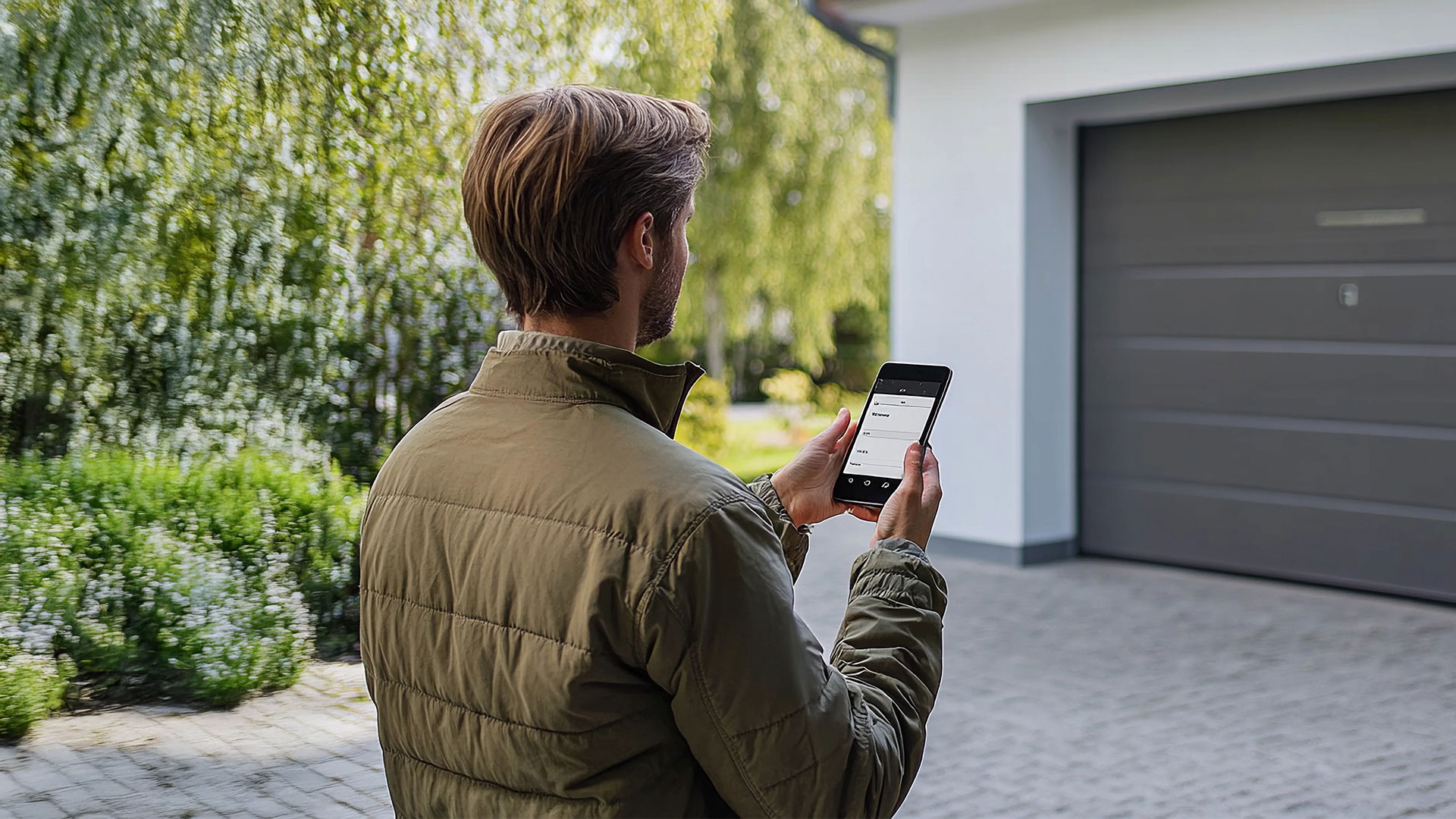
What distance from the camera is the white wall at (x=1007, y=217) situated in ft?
23.5

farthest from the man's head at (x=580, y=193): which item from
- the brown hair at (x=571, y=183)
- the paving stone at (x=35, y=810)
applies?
the paving stone at (x=35, y=810)

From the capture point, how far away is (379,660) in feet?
5.14

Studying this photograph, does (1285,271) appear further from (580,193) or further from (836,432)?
(580,193)

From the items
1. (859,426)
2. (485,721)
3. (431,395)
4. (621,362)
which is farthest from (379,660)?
(431,395)

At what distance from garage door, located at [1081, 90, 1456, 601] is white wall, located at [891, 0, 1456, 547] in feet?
0.67

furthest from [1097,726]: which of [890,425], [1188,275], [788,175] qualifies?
[788,175]

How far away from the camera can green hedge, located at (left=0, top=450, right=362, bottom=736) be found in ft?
11.5

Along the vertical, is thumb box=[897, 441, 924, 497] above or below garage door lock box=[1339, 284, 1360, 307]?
below

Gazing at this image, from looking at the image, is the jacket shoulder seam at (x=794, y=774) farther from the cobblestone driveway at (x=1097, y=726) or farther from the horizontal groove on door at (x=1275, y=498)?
the horizontal groove on door at (x=1275, y=498)

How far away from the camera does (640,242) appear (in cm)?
144

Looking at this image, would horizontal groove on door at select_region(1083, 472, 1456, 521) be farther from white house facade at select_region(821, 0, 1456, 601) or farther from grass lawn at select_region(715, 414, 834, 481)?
grass lawn at select_region(715, 414, 834, 481)

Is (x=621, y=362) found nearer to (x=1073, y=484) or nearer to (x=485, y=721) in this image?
(x=485, y=721)

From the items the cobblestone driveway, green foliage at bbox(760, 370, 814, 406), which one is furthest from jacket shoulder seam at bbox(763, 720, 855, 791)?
green foliage at bbox(760, 370, 814, 406)

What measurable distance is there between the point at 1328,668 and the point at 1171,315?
2666mm
